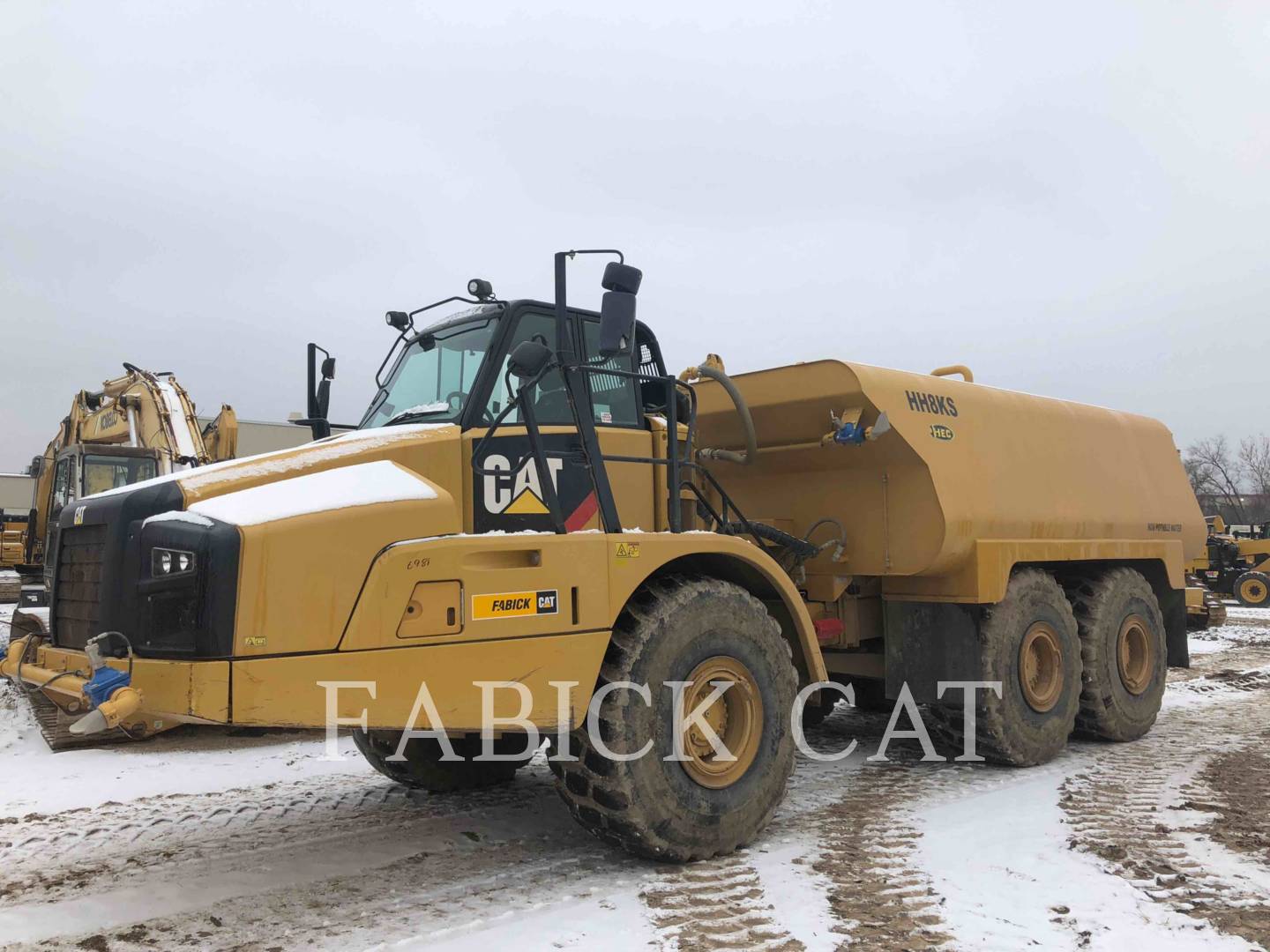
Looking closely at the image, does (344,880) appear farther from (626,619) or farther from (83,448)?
(83,448)

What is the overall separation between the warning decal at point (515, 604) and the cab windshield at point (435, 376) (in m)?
0.91

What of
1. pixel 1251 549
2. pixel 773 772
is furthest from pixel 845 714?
pixel 1251 549

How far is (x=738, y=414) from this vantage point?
6.65 m

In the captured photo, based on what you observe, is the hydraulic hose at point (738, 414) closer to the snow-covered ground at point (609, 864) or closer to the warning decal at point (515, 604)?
the snow-covered ground at point (609, 864)

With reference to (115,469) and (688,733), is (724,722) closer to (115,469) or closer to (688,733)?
(688,733)

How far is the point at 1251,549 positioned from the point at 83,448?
2604cm

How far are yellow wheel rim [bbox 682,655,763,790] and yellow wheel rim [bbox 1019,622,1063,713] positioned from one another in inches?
110

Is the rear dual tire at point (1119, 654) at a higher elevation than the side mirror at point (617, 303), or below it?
below

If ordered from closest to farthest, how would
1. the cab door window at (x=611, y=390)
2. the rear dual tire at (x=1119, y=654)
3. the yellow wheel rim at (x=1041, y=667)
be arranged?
1. the cab door window at (x=611, y=390)
2. the yellow wheel rim at (x=1041, y=667)
3. the rear dual tire at (x=1119, y=654)

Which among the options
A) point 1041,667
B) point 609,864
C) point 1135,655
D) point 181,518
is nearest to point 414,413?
point 181,518

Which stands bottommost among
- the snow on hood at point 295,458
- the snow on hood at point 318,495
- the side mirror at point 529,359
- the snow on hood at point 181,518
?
the snow on hood at point 181,518

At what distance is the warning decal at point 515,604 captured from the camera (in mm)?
4035

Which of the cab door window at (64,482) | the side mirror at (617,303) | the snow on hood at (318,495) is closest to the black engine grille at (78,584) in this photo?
the snow on hood at (318,495)

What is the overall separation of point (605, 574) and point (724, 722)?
→ 1068mm
